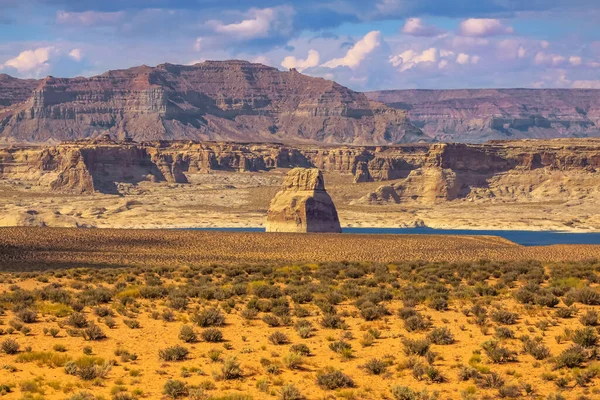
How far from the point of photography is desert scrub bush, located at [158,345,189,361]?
75.7ft

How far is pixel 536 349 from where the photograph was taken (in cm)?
2284

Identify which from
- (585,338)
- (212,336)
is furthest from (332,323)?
(585,338)

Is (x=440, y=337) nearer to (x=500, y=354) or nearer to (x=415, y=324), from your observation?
(x=415, y=324)

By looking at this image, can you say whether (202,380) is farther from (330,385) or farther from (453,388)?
(453,388)

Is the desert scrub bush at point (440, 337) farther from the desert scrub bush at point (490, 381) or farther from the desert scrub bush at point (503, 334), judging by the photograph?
the desert scrub bush at point (490, 381)

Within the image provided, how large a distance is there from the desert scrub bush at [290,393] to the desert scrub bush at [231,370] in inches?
66.4

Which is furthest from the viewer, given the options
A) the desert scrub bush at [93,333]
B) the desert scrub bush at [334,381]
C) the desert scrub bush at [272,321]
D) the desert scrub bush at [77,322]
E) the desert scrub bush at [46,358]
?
the desert scrub bush at [272,321]

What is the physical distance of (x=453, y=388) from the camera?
2070 centimetres

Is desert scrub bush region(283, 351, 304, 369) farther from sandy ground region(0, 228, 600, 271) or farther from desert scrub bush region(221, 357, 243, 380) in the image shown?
sandy ground region(0, 228, 600, 271)

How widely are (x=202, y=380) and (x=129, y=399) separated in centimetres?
214

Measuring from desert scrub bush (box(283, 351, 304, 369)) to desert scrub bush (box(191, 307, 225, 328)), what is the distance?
4.73 m

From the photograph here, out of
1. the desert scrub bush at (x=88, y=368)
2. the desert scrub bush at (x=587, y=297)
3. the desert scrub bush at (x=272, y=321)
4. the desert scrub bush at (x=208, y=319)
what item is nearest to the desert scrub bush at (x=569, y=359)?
the desert scrub bush at (x=272, y=321)

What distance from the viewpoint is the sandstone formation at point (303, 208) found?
88.1 meters

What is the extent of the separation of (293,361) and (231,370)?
1.59 m
